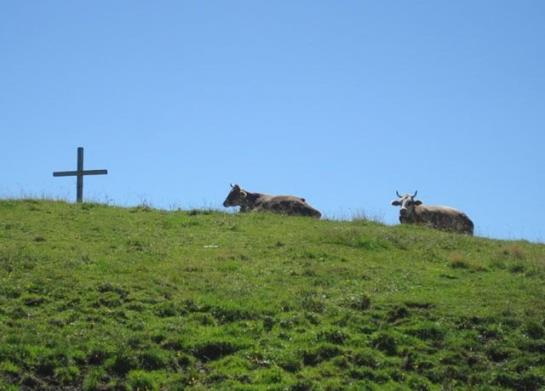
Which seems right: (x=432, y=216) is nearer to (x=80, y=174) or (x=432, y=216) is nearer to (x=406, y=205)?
(x=406, y=205)

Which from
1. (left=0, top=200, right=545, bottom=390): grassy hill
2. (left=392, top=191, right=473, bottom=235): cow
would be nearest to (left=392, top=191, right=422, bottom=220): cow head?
(left=392, top=191, right=473, bottom=235): cow

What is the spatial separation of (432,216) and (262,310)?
20.6m

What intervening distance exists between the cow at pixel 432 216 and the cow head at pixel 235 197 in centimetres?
743

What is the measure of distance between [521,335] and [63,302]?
9.75 metres

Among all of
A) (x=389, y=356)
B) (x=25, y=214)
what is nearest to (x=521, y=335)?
(x=389, y=356)

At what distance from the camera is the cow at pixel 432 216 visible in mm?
40500

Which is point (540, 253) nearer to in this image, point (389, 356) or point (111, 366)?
point (389, 356)

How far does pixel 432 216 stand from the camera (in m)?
41.2

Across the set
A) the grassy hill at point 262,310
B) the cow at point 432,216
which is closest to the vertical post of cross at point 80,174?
the grassy hill at point 262,310

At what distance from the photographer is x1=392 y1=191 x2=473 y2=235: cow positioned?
40.5 meters

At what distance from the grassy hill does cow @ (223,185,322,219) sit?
34.4 feet

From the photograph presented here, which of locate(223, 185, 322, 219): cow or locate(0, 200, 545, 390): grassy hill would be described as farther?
locate(223, 185, 322, 219): cow

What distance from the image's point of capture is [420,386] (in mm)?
18641

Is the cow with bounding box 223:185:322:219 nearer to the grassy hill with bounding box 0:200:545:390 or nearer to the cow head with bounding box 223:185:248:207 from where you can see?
the cow head with bounding box 223:185:248:207
